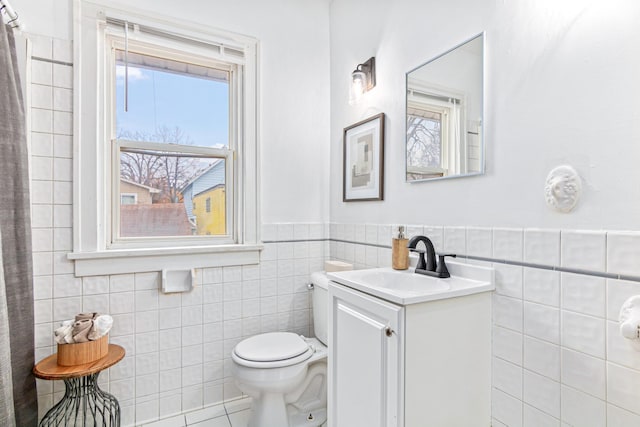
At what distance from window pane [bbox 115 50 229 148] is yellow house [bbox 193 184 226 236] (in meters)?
0.30

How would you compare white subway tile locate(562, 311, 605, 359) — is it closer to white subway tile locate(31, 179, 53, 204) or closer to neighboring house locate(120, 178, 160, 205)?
neighboring house locate(120, 178, 160, 205)

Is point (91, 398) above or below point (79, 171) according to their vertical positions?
below

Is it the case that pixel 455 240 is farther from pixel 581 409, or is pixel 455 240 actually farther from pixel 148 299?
pixel 148 299

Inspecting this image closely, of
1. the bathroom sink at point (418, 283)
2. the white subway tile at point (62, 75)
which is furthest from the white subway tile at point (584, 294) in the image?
the white subway tile at point (62, 75)

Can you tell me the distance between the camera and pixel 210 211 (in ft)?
6.57

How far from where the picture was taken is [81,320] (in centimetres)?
147

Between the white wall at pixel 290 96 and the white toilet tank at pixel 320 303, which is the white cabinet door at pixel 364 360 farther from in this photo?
the white wall at pixel 290 96

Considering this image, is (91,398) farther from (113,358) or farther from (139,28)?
(139,28)

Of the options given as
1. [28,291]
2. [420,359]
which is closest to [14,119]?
[28,291]

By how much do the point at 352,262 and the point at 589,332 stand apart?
1.24 metres

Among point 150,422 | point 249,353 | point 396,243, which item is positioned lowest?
point 150,422

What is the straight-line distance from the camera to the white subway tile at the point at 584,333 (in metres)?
0.91

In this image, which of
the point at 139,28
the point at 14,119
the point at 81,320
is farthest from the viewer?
the point at 139,28

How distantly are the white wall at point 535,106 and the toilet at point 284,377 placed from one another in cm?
87
